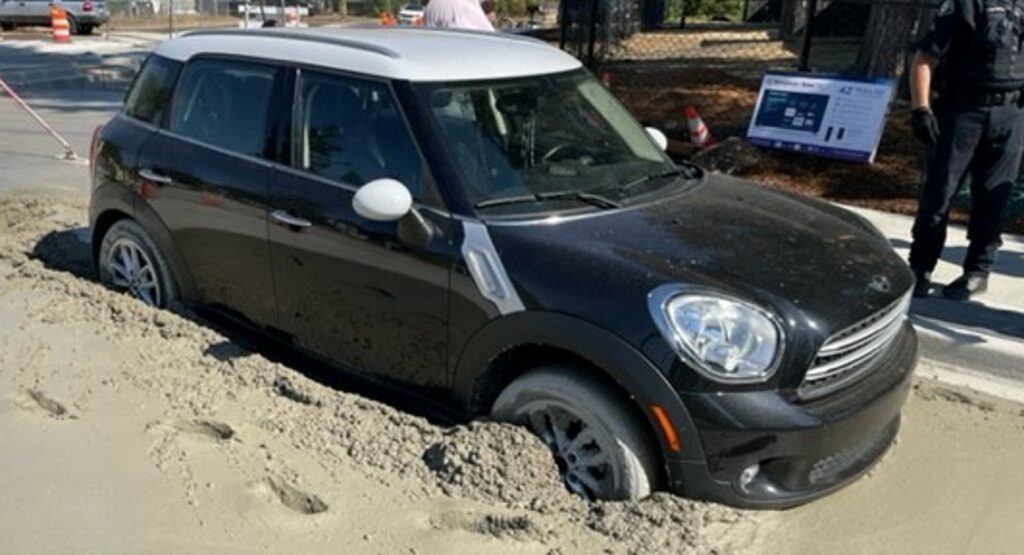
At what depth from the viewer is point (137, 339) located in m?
4.22

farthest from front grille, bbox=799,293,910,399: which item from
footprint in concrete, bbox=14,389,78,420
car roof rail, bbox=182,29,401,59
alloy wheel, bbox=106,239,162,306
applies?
alloy wheel, bbox=106,239,162,306

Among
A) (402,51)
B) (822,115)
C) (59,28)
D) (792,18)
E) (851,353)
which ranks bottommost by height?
(851,353)

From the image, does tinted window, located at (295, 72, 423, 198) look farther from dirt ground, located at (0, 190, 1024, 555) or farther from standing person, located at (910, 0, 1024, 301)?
standing person, located at (910, 0, 1024, 301)

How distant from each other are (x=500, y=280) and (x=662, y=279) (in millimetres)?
568

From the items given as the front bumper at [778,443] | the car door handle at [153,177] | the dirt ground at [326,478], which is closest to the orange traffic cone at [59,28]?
the car door handle at [153,177]

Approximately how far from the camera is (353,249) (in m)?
3.66

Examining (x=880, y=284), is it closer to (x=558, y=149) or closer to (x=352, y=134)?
(x=558, y=149)

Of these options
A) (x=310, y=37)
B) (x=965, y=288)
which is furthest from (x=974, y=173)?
(x=310, y=37)

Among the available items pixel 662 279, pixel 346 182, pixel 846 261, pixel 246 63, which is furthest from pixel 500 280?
pixel 246 63

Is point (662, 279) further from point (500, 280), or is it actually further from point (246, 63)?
point (246, 63)

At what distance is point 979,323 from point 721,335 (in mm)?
2978

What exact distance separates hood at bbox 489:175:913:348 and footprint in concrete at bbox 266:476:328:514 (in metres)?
0.97

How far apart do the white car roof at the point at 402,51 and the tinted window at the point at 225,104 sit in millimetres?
83

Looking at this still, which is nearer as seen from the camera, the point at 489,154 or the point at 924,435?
the point at 489,154
